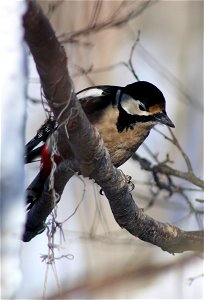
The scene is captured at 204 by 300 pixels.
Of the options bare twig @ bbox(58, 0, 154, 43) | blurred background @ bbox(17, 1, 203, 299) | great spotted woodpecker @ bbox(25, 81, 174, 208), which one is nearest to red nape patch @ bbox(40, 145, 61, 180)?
great spotted woodpecker @ bbox(25, 81, 174, 208)

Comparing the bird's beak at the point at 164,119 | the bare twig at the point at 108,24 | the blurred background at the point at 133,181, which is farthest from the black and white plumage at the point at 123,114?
the bare twig at the point at 108,24

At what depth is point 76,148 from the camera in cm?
228

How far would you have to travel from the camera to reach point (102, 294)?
3.88 metres

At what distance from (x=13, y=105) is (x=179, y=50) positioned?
10.7 feet

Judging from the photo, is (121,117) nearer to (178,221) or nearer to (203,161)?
(178,221)

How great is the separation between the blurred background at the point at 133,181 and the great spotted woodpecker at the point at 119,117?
0.42 ft

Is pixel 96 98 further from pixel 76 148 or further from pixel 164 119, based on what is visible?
pixel 76 148

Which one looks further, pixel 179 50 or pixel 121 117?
pixel 179 50

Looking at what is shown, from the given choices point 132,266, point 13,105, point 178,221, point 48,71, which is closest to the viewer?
point 48,71

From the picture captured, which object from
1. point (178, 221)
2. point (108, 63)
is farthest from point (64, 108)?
point (108, 63)

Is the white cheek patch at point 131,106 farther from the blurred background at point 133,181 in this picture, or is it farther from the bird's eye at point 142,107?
the blurred background at point 133,181

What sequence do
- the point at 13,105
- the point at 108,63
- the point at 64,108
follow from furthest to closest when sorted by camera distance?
1. the point at 108,63
2. the point at 13,105
3. the point at 64,108

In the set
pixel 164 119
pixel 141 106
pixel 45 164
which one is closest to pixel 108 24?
pixel 141 106

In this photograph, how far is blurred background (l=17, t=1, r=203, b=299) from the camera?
3633 millimetres
